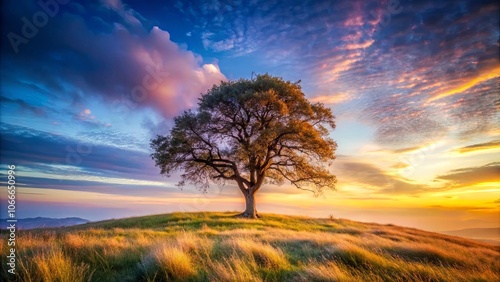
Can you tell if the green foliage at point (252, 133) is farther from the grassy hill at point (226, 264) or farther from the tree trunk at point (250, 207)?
the grassy hill at point (226, 264)

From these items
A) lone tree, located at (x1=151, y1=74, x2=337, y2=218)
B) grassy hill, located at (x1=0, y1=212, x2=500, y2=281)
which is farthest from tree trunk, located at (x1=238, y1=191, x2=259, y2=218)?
grassy hill, located at (x1=0, y1=212, x2=500, y2=281)

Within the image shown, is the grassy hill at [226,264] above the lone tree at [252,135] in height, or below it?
below

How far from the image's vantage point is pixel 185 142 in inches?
A: 1032

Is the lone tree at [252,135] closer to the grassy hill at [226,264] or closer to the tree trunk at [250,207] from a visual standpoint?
the tree trunk at [250,207]

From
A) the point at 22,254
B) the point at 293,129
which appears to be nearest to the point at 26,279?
the point at 22,254

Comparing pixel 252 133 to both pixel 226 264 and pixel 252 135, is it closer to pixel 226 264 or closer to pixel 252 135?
pixel 252 135

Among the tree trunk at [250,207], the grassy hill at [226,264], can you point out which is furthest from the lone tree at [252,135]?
the grassy hill at [226,264]

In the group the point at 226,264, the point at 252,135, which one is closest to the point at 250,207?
the point at 252,135

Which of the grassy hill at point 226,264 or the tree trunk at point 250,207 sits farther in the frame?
the tree trunk at point 250,207

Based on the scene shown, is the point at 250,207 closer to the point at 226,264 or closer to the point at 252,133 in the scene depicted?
the point at 252,133

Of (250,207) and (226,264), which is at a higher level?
(226,264)

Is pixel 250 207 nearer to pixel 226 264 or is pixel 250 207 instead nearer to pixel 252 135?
pixel 252 135

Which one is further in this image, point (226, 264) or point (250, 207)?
point (250, 207)

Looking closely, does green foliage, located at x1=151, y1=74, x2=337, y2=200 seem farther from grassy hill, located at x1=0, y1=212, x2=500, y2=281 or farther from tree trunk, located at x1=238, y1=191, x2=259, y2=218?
grassy hill, located at x1=0, y1=212, x2=500, y2=281
